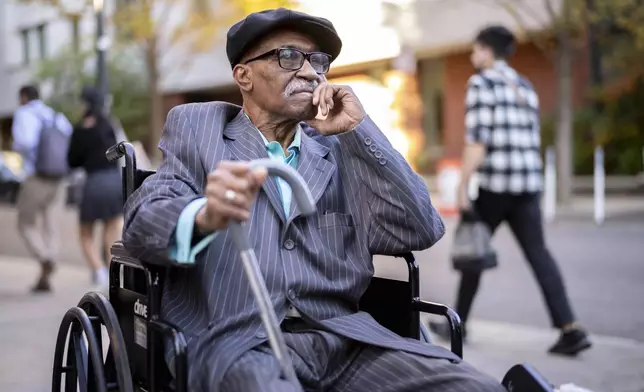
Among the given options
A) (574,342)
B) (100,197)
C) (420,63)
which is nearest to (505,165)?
(574,342)

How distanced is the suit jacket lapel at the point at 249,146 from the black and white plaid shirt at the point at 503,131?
3.08m

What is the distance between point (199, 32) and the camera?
22.0 m

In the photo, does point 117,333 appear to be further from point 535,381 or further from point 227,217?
point 535,381

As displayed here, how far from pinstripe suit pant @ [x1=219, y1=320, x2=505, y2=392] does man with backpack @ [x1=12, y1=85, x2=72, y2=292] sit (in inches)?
245

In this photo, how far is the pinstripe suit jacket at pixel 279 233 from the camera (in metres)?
2.37

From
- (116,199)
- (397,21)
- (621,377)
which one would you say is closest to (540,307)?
(621,377)

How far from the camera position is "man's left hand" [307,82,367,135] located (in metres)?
2.60

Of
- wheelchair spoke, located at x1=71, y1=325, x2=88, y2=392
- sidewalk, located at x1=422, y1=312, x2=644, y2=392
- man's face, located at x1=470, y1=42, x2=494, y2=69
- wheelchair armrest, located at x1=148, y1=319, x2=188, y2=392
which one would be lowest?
sidewalk, located at x1=422, y1=312, x2=644, y2=392

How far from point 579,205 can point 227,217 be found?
1600 cm

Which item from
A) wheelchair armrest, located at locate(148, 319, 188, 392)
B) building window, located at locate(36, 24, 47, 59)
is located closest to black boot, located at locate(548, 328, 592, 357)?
wheelchair armrest, located at locate(148, 319, 188, 392)

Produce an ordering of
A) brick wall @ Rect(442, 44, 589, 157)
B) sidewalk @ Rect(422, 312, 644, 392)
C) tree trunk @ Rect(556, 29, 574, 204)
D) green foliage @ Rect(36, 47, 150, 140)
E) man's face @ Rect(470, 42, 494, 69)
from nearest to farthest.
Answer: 1. sidewalk @ Rect(422, 312, 644, 392)
2. man's face @ Rect(470, 42, 494, 69)
3. tree trunk @ Rect(556, 29, 574, 204)
4. brick wall @ Rect(442, 44, 589, 157)
5. green foliage @ Rect(36, 47, 150, 140)

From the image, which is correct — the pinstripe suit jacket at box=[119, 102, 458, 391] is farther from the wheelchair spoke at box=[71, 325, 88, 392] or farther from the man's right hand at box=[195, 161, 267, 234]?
the wheelchair spoke at box=[71, 325, 88, 392]

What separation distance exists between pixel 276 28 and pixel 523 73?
860 inches

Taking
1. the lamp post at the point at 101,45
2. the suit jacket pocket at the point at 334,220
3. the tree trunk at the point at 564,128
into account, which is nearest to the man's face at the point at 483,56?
the suit jacket pocket at the point at 334,220
